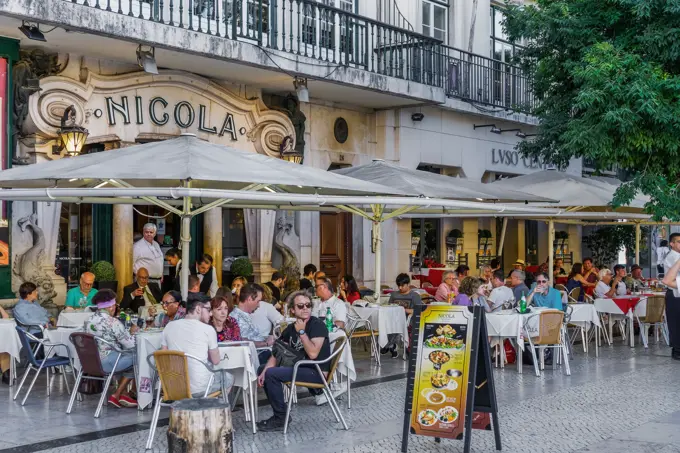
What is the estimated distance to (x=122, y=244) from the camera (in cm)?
1524

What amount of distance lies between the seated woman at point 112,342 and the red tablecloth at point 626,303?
8797 mm

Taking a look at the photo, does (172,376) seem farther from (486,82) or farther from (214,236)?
(486,82)

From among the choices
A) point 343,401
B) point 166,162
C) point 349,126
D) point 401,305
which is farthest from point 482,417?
point 349,126

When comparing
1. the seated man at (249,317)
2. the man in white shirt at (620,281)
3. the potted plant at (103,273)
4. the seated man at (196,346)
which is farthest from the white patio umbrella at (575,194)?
the seated man at (196,346)

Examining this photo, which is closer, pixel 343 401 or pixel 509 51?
pixel 343 401

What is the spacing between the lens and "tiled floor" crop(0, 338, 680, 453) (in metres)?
8.18

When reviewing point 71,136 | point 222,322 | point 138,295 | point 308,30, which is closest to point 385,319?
point 138,295

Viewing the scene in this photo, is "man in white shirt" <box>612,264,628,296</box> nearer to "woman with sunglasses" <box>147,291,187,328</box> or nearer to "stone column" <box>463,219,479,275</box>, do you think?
"stone column" <box>463,219,479,275</box>

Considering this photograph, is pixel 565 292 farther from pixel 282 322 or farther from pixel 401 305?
pixel 282 322

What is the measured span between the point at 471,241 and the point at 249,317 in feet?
45.6

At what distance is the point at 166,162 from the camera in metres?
9.58

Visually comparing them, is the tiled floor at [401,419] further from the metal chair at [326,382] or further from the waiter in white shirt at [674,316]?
the waiter in white shirt at [674,316]

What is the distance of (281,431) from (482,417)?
188cm

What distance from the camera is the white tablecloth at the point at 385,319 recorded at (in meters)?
13.4
